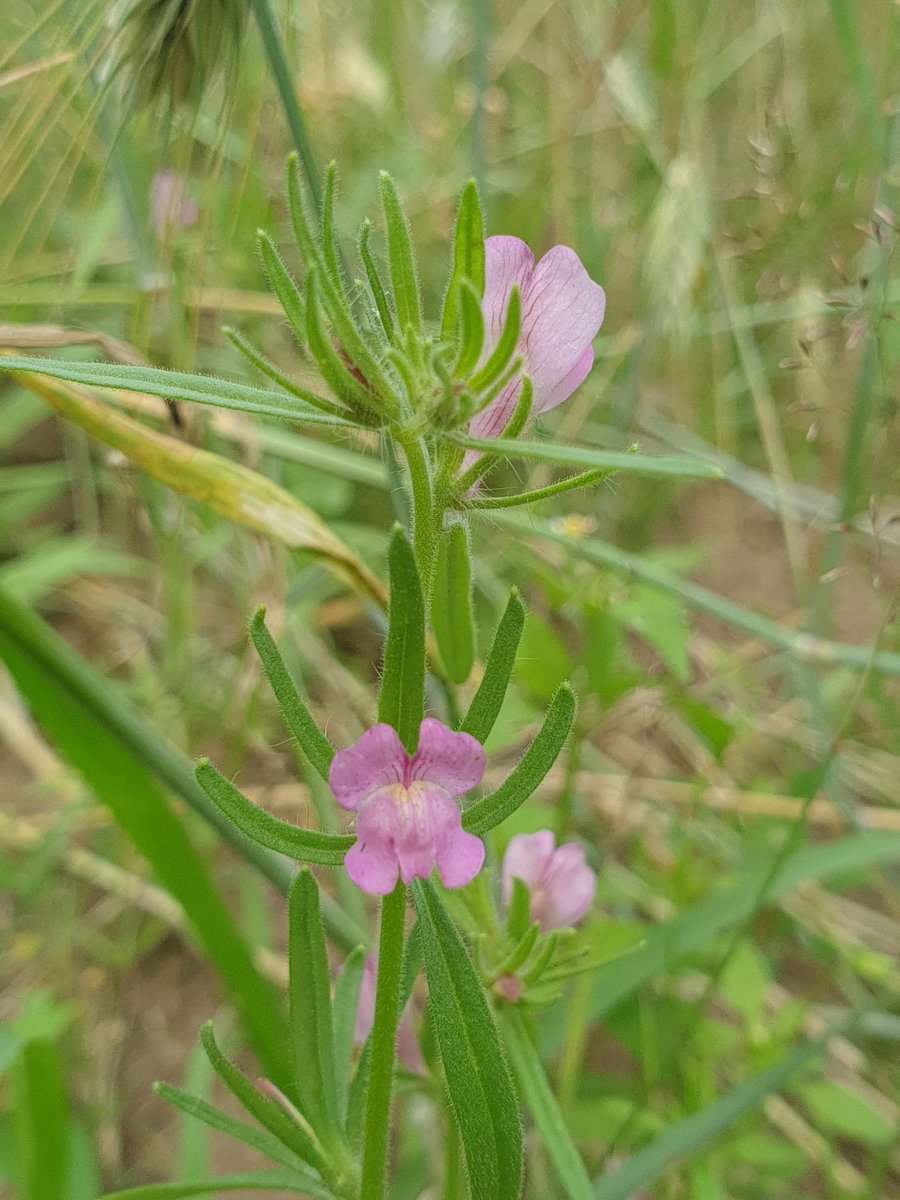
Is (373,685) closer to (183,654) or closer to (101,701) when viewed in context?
(183,654)

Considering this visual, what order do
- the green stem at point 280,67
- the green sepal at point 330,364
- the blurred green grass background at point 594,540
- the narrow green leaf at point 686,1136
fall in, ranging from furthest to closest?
the blurred green grass background at point 594,540 < the narrow green leaf at point 686,1136 < the green stem at point 280,67 < the green sepal at point 330,364

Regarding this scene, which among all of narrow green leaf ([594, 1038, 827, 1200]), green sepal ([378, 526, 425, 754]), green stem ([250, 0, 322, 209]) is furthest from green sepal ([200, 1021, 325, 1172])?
green stem ([250, 0, 322, 209])

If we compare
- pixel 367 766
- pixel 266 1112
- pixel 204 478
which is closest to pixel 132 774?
pixel 204 478

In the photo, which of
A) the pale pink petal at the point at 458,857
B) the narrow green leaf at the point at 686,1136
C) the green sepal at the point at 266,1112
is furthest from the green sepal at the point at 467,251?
the narrow green leaf at the point at 686,1136

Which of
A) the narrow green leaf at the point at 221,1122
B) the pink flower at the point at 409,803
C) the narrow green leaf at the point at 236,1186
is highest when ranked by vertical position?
the pink flower at the point at 409,803

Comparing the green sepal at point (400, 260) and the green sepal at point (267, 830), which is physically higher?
the green sepal at point (400, 260)

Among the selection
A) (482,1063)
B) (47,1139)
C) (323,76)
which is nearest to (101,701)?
(47,1139)

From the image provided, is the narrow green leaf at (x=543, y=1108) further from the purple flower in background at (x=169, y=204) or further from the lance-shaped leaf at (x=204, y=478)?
the purple flower in background at (x=169, y=204)

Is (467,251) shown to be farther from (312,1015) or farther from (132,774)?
(132,774)

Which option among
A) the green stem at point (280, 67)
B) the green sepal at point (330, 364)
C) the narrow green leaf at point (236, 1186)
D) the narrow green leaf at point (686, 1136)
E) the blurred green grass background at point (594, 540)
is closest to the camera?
the green sepal at point (330, 364)
